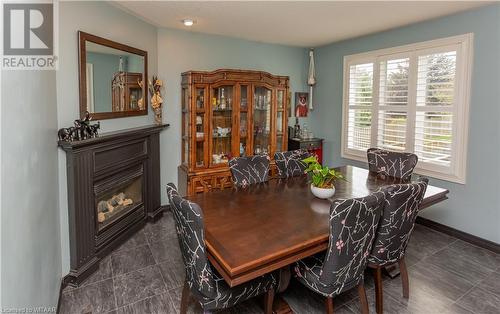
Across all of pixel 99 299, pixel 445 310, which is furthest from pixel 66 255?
pixel 445 310

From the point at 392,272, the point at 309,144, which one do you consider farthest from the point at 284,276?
the point at 309,144

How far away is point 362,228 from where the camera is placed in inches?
69.4

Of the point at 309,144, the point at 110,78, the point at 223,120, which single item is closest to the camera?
the point at 110,78

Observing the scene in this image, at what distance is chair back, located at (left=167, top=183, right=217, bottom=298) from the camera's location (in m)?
1.60

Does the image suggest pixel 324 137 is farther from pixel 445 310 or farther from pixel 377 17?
pixel 445 310

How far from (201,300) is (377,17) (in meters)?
3.35

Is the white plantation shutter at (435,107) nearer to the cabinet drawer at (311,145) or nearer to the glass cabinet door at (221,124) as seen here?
the cabinet drawer at (311,145)

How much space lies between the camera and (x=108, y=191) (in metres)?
3.10

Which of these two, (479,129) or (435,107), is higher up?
(435,107)

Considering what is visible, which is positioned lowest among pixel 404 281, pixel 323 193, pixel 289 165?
pixel 404 281

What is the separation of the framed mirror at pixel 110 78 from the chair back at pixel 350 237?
2.32m

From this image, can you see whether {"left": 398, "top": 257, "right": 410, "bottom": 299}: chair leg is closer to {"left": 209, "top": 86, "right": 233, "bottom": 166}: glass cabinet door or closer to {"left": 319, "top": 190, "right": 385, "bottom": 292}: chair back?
{"left": 319, "top": 190, "right": 385, "bottom": 292}: chair back

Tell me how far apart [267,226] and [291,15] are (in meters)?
2.46

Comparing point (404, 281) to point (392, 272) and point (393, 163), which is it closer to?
point (392, 272)
